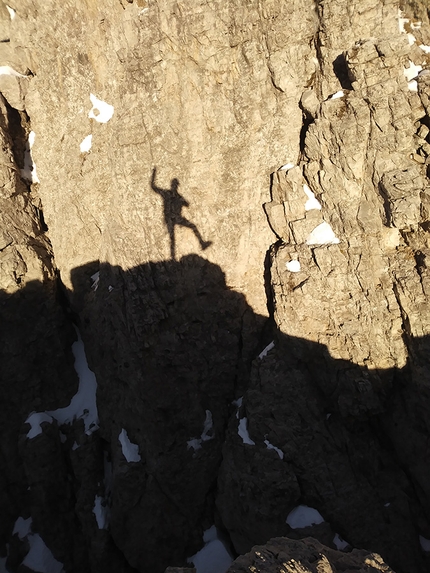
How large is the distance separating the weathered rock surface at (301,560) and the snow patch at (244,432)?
709cm

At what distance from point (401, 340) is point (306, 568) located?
8.75 metres

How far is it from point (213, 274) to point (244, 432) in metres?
6.62

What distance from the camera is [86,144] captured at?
1884 cm

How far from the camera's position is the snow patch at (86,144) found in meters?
18.8

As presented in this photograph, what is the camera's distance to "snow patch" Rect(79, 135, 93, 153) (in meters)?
18.8

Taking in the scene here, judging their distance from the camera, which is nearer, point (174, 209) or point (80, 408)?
point (174, 209)

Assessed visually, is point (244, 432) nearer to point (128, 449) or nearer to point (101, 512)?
point (128, 449)

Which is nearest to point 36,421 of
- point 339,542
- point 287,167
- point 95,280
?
point 95,280

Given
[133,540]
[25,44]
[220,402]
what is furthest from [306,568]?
[25,44]

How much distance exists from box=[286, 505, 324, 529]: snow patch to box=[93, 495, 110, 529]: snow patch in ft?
28.9

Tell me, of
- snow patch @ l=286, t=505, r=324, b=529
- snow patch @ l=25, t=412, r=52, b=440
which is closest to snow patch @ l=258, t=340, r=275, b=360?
snow patch @ l=286, t=505, r=324, b=529

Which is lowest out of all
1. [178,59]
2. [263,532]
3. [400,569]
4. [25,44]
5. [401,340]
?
[400,569]

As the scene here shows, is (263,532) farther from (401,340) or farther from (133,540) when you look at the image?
(401,340)

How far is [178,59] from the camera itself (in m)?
15.8
